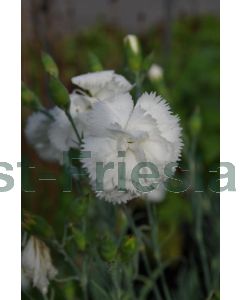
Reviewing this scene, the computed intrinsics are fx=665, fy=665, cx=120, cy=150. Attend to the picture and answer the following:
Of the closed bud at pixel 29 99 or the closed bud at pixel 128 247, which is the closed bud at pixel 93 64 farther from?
the closed bud at pixel 128 247

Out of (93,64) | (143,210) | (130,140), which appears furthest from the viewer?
(143,210)

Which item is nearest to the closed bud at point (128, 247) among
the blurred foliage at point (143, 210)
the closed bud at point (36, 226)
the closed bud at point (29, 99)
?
the blurred foliage at point (143, 210)

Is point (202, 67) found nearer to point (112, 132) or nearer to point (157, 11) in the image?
point (157, 11)

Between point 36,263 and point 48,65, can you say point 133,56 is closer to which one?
point 48,65

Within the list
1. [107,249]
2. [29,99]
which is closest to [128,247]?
[107,249]

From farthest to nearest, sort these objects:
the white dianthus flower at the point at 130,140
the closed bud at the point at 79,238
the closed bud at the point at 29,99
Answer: the closed bud at the point at 29,99 → the closed bud at the point at 79,238 → the white dianthus flower at the point at 130,140

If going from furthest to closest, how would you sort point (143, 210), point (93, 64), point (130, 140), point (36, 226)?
1. point (143, 210)
2. point (93, 64)
3. point (36, 226)
4. point (130, 140)

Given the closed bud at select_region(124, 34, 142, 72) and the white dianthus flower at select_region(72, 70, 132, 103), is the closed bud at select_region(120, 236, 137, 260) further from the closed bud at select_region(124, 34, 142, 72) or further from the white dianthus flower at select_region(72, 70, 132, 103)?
the closed bud at select_region(124, 34, 142, 72)

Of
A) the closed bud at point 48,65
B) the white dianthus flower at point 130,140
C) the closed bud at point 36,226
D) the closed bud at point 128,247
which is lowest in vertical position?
the closed bud at point 128,247
